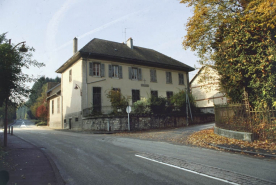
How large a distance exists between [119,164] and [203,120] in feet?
70.1

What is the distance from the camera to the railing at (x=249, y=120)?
33.1 ft

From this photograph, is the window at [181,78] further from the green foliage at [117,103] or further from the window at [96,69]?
the green foliage at [117,103]

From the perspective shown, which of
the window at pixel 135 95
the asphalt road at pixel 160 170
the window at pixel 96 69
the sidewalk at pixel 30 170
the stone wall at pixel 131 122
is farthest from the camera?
the window at pixel 135 95

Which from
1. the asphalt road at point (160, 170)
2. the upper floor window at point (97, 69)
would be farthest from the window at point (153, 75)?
the asphalt road at point (160, 170)

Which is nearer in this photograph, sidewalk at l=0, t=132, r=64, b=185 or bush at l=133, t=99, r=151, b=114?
sidewalk at l=0, t=132, r=64, b=185

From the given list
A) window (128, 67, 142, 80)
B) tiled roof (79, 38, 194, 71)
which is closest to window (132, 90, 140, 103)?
window (128, 67, 142, 80)

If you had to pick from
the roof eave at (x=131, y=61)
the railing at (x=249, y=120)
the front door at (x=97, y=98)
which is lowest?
the railing at (x=249, y=120)

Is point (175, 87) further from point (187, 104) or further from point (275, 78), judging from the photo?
point (275, 78)

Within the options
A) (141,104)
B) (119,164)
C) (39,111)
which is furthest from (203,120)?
(39,111)

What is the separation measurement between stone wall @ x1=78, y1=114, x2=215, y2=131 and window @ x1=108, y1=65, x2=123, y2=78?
20.5 ft

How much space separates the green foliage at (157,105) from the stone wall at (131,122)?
64 centimetres

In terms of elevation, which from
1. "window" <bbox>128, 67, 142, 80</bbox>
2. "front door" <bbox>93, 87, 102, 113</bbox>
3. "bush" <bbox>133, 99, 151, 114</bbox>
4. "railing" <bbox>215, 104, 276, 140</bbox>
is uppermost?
"window" <bbox>128, 67, 142, 80</bbox>

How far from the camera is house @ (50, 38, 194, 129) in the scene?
23422 millimetres

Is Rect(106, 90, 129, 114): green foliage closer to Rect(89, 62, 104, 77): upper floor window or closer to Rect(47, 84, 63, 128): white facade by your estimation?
Rect(89, 62, 104, 77): upper floor window
